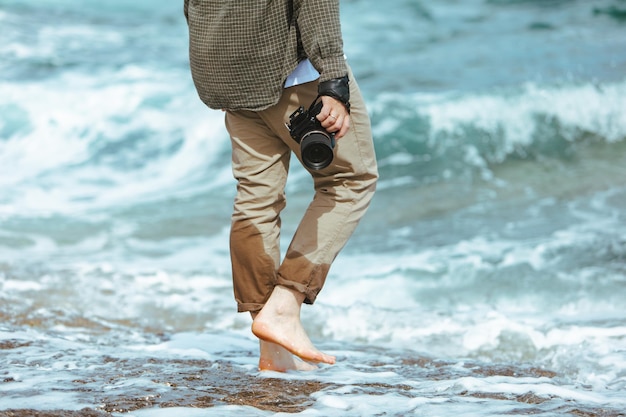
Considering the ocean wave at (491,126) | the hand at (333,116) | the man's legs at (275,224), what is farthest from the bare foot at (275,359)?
the ocean wave at (491,126)

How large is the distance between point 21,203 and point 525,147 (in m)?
5.33

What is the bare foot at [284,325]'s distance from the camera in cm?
324

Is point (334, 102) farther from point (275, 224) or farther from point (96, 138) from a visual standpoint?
point (96, 138)

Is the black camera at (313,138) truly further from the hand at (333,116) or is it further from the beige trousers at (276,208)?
the beige trousers at (276,208)

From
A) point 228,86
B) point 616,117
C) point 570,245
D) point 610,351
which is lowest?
point 610,351

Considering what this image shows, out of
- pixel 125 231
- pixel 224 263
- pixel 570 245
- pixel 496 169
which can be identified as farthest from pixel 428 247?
pixel 496 169

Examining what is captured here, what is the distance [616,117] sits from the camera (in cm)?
1094

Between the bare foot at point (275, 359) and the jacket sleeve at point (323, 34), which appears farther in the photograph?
the bare foot at point (275, 359)

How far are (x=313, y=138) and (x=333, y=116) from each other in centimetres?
10

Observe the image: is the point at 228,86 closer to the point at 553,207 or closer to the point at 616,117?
the point at 553,207

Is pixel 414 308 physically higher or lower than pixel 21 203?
lower

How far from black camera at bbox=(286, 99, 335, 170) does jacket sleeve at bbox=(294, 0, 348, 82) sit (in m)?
0.12

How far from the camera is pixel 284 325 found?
3.27 meters

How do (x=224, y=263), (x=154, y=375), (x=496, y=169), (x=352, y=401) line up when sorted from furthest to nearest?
(x=496, y=169), (x=224, y=263), (x=154, y=375), (x=352, y=401)
